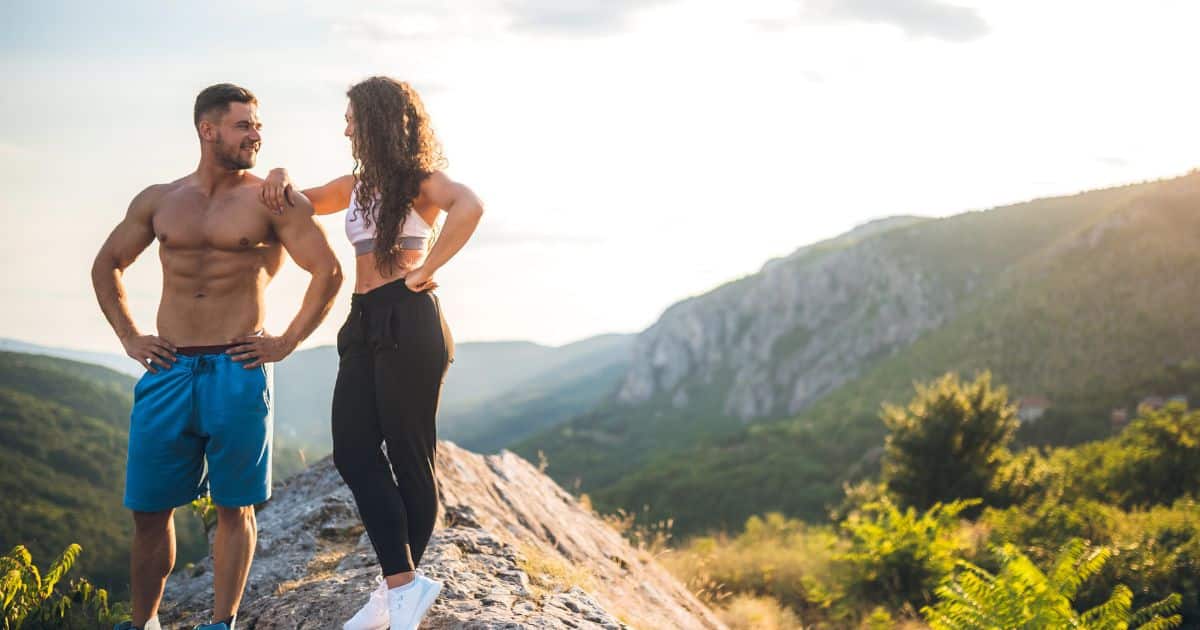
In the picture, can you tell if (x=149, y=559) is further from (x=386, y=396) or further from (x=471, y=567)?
(x=471, y=567)

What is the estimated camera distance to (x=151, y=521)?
3801 millimetres

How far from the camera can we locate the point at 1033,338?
72.2 meters

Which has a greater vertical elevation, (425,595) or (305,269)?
(305,269)

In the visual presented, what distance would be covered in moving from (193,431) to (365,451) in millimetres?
858

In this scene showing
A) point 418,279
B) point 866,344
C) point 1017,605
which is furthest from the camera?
point 866,344

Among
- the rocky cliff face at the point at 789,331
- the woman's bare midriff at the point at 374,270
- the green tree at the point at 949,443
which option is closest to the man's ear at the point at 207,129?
the woman's bare midriff at the point at 374,270

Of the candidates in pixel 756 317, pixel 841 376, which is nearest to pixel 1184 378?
pixel 841 376

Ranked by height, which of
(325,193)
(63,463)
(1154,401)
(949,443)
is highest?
(325,193)

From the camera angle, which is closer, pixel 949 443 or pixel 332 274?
pixel 332 274

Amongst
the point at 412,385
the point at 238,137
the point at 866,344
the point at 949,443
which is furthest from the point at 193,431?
the point at 866,344

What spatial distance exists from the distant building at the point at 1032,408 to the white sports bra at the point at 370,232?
56.5m

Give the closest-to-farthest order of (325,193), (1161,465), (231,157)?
(231,157), (325,193), (1161,465)

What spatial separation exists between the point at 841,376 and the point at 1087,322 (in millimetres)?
46337

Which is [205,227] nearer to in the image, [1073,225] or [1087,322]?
[1087,322]
